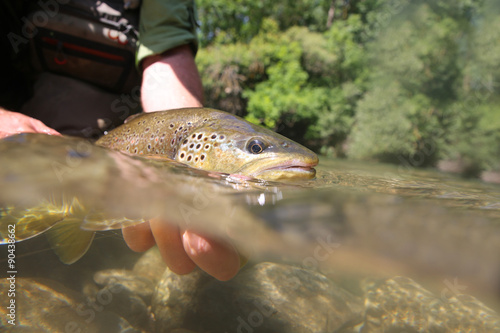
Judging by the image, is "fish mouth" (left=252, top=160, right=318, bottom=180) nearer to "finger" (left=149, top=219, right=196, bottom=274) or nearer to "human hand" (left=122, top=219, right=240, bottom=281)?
"human hand" (left=122, top=219, right=240, bottom=281)

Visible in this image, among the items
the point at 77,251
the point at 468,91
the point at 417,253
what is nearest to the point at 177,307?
the point at 77,251

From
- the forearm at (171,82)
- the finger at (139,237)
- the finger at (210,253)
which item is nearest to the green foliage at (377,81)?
the forearm at (171,82)

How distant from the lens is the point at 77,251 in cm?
164

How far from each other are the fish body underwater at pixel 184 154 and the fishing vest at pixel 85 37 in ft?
4.95

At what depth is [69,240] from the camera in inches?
63.5

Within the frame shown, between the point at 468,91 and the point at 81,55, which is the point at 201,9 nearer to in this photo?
the point at 468,91

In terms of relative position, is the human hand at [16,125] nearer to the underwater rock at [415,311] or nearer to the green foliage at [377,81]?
the underwater rock at [415,311]

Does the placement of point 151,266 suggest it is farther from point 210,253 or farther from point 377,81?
point 377,81

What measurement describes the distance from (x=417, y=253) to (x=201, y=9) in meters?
21.2

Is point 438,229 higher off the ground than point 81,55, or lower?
lower

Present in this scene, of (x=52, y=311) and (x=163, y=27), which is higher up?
(x=163, y=27)

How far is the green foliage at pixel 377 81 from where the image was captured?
16.2m

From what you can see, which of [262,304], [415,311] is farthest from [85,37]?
[415,311]

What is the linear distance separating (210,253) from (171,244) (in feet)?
0.80
